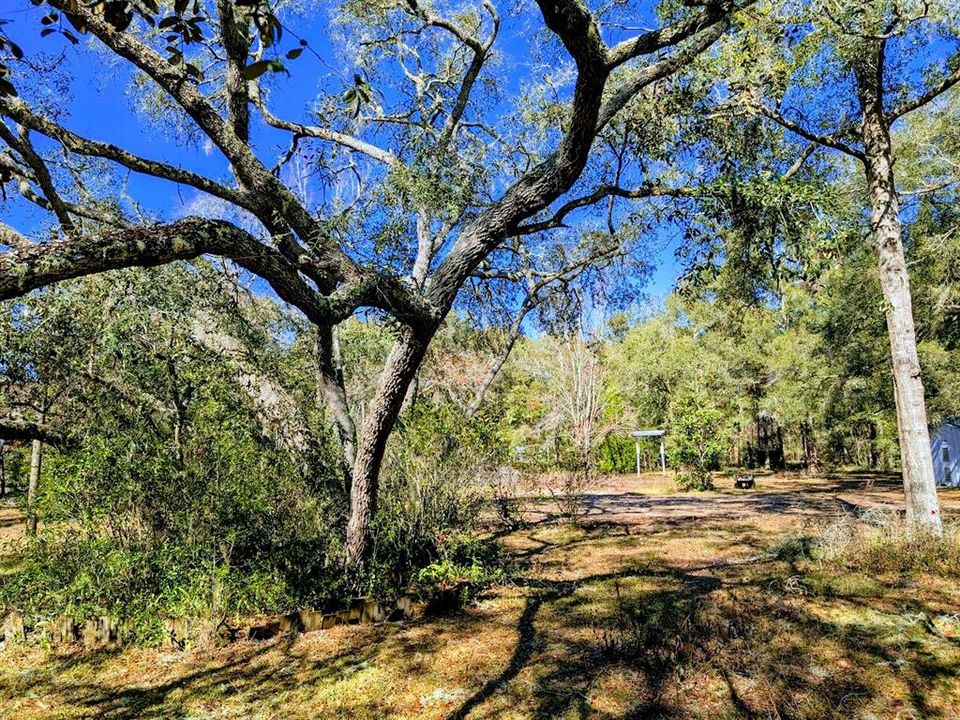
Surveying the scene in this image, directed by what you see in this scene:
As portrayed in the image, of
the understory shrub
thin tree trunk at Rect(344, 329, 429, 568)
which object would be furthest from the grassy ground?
thin tree trunk at Rect(344, 329, 429, 568)

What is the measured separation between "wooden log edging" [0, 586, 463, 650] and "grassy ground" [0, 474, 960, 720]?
0.15 m

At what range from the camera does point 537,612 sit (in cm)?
519

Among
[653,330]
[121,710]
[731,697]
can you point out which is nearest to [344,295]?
[121,710]

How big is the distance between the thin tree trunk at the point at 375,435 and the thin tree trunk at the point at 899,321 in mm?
6364

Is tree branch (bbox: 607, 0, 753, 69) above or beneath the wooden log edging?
above

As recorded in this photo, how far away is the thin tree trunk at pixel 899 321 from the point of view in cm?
697

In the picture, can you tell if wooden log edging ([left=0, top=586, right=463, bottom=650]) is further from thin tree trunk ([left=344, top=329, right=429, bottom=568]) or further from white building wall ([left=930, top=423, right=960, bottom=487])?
white building wall ([left=930, top=423, right=960, bottom=487])

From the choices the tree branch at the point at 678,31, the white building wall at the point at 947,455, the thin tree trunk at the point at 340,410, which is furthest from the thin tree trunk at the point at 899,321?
A: the white building wall at the point at 947,455

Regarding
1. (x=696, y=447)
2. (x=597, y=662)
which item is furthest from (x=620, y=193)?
(x=696, y=447)

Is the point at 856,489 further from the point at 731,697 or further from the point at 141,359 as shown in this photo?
the point at 141,359

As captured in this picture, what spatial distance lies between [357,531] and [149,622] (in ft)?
6.04

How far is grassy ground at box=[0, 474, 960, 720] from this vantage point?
338 centimetres

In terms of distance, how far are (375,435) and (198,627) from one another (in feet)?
7.10

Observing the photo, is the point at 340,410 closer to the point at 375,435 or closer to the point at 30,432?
the point at 375,435
